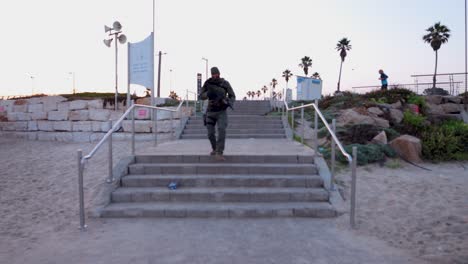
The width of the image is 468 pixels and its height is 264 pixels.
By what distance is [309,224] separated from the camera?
13.9 feet

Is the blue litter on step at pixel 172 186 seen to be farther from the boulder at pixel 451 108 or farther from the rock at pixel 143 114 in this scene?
the boulder at pixel 451 108

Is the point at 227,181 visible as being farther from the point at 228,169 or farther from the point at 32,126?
the point at 32,126

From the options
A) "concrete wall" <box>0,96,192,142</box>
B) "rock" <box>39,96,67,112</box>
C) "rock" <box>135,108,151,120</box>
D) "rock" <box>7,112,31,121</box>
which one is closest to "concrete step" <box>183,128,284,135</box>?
"concrete wall" <box>0,96,192,142</box>

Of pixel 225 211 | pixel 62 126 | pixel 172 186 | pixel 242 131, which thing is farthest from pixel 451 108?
pixel 62 126

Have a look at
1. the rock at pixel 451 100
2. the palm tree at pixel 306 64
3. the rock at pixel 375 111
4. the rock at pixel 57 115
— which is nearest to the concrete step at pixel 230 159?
the rock at pixel 375 111

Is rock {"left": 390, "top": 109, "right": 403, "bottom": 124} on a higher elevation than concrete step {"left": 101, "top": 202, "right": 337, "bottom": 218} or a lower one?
higher

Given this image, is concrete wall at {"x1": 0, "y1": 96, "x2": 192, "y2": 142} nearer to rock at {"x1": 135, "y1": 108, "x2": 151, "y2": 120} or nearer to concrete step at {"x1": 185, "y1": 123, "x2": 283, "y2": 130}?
rock at {"x1": 135, "y1": 108, "x2": 151, "y2": 120}

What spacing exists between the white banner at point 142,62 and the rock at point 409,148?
7.10 m

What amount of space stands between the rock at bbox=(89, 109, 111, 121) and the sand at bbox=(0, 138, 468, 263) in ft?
17.0

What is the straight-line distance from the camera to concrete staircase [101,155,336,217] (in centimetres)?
455

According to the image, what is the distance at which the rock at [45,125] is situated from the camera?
12.3 m

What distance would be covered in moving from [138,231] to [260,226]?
1.48 m

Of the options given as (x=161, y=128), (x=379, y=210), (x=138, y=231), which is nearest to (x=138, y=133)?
(x=161, y=128)

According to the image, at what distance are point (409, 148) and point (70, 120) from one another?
35.3ft
